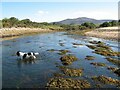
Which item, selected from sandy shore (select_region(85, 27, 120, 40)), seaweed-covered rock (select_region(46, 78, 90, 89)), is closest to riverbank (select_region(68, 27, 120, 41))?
sandy shore (select_region(85, 27, 120, 40))

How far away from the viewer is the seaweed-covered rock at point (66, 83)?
19.1 metres

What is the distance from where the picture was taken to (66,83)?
19703 mm

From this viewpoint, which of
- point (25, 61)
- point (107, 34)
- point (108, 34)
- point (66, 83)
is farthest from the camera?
point (107, 34)

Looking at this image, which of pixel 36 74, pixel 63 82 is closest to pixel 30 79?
pixel 36 74

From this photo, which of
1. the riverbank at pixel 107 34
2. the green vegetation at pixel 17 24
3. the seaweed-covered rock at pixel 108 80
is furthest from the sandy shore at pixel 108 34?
the seaweed-covered rock at pixel 108 80

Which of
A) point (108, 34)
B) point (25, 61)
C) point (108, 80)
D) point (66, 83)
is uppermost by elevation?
point (108, 34)

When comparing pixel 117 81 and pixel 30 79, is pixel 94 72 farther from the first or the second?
pixel 30 79

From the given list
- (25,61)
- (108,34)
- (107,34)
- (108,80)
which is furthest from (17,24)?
(108,80)

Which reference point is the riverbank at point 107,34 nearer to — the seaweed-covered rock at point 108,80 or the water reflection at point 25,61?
the water reflection at point 25,61

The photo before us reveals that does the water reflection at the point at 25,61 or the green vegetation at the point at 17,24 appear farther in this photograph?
the green vegetation at the point at 17,24

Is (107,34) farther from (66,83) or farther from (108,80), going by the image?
(66,83)

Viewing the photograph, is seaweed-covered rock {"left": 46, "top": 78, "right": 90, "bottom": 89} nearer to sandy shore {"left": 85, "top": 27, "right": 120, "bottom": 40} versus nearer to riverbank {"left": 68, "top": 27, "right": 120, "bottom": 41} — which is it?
riverbank {"left": 68, "top": 27, "right": 120, "bottom": 41}

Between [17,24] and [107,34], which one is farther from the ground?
[17,24]

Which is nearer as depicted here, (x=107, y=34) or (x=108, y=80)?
(x=108, y=80)
